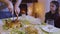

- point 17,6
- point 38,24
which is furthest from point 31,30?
point 17,6

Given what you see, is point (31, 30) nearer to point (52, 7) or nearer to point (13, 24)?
point (13, 24)

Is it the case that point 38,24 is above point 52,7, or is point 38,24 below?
below

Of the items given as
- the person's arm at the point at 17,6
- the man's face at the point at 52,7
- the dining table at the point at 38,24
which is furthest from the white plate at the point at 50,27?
the person's arm at the point at 17,6

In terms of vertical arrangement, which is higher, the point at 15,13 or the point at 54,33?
the point at 15,13

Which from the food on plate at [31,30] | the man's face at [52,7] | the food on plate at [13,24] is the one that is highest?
the man's face at [52,7]

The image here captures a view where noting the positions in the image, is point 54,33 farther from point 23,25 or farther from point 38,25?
point 23,25

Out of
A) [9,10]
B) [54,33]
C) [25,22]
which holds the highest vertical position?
[9,10]

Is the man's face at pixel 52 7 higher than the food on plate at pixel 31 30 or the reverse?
higher

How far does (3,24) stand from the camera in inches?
44.3

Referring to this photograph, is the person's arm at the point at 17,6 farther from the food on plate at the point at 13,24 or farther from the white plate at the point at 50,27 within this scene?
the white plate at the point at 50,27

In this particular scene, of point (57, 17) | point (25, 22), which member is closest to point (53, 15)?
point (57, 17)

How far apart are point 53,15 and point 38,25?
0.17 metres

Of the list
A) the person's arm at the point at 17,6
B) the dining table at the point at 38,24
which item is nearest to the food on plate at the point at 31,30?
the dining table at the point at 38,24

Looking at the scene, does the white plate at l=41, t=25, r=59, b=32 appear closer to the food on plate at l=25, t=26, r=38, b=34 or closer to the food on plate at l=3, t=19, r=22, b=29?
the food on plate at l=25, t=26, r=38, b=34
